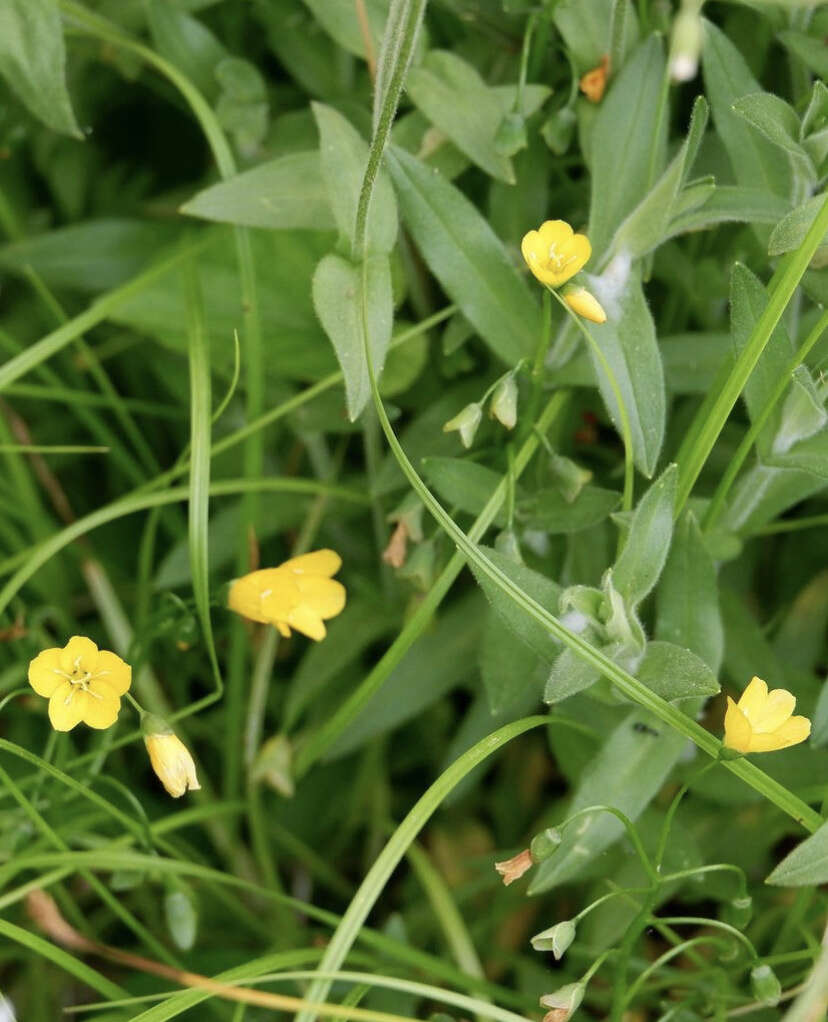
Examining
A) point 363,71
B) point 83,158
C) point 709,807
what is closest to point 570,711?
point 709,807

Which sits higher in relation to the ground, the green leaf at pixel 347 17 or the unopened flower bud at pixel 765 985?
the green leaf at pixel 347 17

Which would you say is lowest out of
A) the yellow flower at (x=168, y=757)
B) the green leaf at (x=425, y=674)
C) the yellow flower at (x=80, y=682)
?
the green leaf at (x=425, y=674)

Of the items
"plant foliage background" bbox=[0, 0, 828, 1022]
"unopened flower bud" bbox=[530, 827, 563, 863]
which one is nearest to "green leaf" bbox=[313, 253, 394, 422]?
"plant foliage background" bbox=[0, 0, 828, 1022]

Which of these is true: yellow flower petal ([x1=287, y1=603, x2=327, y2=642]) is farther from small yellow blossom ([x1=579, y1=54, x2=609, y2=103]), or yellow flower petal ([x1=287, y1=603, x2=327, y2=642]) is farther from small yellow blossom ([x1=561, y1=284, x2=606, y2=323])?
small yellow blossom ([x1=579, y1=54, x2=609, y2=103])

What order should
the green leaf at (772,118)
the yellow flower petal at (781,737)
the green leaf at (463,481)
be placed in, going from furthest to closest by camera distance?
the green leaf at (463,481) < the green leaf at (772,118) < the yellow flower petal at (781,737)

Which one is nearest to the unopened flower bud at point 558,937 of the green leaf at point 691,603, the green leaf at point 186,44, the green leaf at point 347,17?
the green leaf at point 691,603

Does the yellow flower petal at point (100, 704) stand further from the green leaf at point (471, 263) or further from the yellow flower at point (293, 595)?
the green leaf at point (471, 263)
